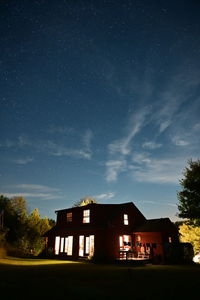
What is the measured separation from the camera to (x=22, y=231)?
38.2 meters

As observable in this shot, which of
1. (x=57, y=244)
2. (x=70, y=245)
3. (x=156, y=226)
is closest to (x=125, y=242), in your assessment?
(x=156, y=226)

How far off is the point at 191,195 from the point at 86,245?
527 inches

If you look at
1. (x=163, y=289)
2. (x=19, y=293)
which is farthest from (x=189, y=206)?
(x=19, y=293)

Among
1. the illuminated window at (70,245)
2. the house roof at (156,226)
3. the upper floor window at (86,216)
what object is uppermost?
the upper floor window at (86,216)

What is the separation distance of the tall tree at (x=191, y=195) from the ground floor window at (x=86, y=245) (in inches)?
418

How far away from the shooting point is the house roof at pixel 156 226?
2688cm

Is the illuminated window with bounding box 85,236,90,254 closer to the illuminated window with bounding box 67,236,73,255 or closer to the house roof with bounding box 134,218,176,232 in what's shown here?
the illuminated window with bounding box 67,236,73,255

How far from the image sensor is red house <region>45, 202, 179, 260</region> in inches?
1054

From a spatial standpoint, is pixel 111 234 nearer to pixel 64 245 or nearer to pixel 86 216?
pixel 86 216

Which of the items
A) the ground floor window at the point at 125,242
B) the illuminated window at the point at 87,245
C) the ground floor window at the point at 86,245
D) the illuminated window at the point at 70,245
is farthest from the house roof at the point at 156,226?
the illuminated window at the point at 70,245

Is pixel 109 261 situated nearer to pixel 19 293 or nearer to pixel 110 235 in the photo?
pixel 110 235

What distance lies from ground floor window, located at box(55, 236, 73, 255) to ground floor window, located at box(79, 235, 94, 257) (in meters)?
1.73

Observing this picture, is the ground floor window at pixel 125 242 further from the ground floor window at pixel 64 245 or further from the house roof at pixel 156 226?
the ground floor window at pixel 64 245

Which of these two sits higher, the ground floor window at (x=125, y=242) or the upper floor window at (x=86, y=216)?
the upper floor window at (x=86, y=216)
